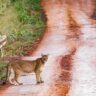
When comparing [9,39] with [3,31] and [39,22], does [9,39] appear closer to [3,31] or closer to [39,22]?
[3,31]

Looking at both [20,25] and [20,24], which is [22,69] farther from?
[20,24]

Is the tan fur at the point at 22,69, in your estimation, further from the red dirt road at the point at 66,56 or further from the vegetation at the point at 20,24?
the vegetation at the point at 20,24

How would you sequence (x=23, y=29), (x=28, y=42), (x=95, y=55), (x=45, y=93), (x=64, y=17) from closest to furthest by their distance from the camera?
(x=45, y=93)
(x=95, y=55)
(x=28, y=42)
(x=23, y=29)
(x=64, y=17)

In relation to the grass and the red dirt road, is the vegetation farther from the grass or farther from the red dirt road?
the red dirt road

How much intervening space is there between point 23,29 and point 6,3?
3.45 meters

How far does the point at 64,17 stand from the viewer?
21781mm

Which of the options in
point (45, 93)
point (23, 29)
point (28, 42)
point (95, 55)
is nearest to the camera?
point (45, 93)

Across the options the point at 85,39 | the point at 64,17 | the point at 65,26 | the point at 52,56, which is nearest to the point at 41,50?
the point at 52,56

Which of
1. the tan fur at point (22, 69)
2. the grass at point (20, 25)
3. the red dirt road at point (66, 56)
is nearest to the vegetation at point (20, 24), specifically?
the grass at point (20, 25)

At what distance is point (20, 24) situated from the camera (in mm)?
20328

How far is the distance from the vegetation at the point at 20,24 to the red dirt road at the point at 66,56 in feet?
1.41

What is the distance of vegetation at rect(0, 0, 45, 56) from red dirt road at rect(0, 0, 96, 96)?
1.41 ft

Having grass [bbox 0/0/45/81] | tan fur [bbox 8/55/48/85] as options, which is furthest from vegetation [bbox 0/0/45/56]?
tan fur [bbox 8/55/48/85]

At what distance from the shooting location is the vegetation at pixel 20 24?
58.0 ft
